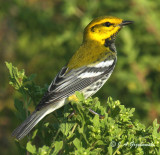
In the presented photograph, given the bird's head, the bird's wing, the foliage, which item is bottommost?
the foliage

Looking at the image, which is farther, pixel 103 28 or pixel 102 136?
pixel 103 28

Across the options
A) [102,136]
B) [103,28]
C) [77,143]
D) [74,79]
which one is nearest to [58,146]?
[77,143]

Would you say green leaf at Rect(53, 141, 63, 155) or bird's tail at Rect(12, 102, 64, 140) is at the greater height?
bird's tail at Rect(12, 102, 64, 140)

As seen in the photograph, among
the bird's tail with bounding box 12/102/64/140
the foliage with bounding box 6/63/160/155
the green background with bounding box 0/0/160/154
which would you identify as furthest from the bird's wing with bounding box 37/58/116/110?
the foliage with bounding box 6/63/160/155

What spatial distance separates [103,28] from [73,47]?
113 centimetres

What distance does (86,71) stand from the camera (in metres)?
5.00

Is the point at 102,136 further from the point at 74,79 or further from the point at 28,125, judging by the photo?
the point at 74,79

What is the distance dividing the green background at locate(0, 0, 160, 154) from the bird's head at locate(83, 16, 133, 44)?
24 cm

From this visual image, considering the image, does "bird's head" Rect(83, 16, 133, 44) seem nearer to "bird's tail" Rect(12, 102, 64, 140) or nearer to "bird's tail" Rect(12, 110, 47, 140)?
"bird's tail" Rect(12, 102, 64, 140)

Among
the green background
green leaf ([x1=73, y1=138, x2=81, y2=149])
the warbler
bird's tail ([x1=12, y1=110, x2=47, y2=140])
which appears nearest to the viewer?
green leaf ([x1=73, y1=138, x2=81, y2=149])

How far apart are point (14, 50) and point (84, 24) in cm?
173

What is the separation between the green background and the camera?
5898 millimetres

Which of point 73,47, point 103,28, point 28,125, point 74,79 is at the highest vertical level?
point 103,28

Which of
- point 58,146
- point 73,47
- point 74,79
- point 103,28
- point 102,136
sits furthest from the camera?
point 73,47
